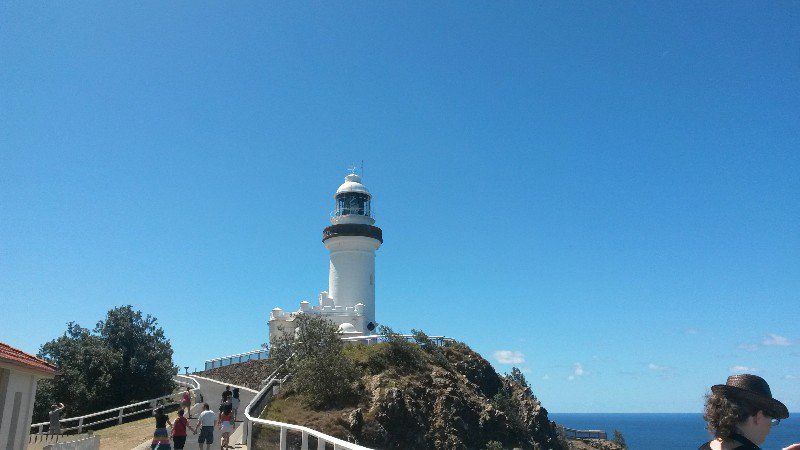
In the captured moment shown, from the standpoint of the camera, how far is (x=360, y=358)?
28766mm

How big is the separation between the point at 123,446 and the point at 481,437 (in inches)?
668

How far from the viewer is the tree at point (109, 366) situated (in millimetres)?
25734

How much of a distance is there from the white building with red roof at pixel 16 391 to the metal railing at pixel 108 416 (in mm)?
6978

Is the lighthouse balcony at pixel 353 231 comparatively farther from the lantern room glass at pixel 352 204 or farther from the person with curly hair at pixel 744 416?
the person with curly hair at pixel 744 416

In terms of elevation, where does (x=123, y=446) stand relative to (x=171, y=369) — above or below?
below

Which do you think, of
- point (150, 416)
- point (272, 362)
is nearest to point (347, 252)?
point (272, 362)

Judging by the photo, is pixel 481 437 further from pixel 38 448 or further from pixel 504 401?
pixel 38 448

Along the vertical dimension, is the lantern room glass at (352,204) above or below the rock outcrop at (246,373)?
above

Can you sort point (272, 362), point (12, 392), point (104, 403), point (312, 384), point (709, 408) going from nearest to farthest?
point (709, 408) → point (12, 392) → point (312, 384) → point (104, 403) → point (272, 362)

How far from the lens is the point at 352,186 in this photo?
135ft

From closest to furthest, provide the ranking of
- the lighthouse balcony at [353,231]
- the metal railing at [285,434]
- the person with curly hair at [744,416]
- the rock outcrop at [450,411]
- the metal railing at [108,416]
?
the person with curly hair at [744,416] → the metal railing at [285,434] → the metal railing at [108,416] → the rock outcrop at [450,411] → the lighthouse balcony at [353,231]

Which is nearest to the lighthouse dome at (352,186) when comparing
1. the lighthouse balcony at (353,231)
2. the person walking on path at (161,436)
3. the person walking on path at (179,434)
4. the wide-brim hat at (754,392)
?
the lighthouse balcony at (353,231)

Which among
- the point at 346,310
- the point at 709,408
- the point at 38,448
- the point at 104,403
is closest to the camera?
the point at 709,408

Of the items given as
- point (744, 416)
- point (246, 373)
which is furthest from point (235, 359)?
point (744, 416)
